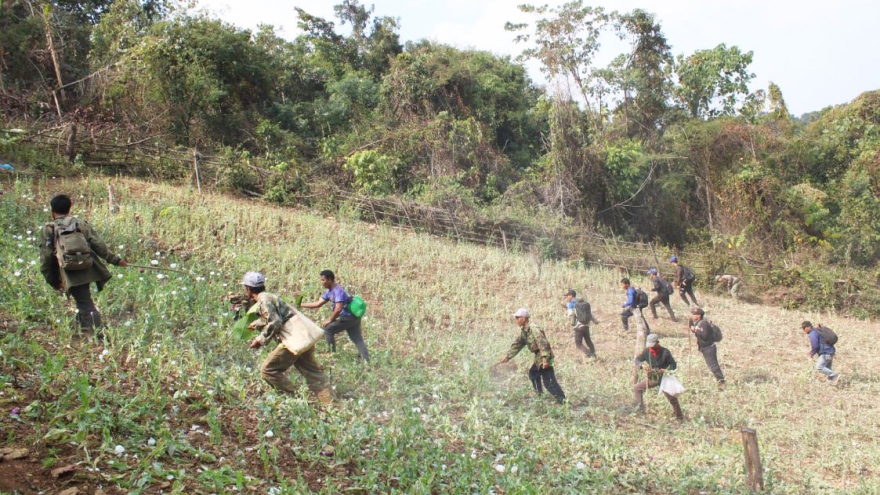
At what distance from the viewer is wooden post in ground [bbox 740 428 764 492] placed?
6750 millimetres

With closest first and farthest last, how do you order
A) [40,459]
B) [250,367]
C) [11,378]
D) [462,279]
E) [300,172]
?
[40,459]
[11,378]
[250,367]
[462,279]
[300,172]

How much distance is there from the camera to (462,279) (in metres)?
14.1

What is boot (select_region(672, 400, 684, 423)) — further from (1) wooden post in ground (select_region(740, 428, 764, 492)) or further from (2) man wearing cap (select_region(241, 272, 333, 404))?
(2) man wearing cap (select_region(241, 272, 333, 404))

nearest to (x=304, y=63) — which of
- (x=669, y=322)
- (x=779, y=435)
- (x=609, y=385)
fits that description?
(x=669, y=322)

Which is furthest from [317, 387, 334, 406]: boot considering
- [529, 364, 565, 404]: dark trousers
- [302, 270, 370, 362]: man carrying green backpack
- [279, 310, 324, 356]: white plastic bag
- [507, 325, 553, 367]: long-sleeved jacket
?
[529, 364, 565, 404]: dark trousers

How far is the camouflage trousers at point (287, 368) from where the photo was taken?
6637mm

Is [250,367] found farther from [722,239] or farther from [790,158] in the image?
[790,158]

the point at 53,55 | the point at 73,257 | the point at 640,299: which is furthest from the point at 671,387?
the point at 53,55

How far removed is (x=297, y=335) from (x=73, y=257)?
218 cm

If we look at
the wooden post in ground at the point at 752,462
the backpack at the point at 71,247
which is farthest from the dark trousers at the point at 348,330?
the wooden post in ground at the point at 752,462

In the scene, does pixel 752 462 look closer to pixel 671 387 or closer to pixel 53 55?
pixel 671 387

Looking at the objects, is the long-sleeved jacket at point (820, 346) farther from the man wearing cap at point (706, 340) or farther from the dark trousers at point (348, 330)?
the dark trousers at point (348, 330)

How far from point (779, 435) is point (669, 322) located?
5.58m

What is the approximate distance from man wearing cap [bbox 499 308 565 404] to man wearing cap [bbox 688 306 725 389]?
2.84m
